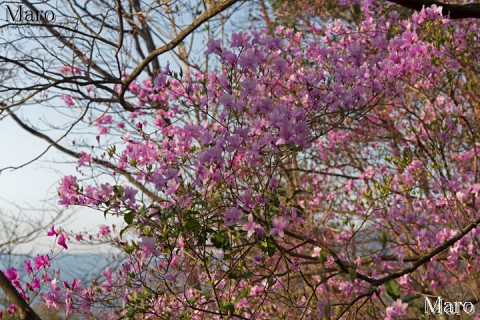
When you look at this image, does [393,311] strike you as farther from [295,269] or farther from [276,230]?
[276,230]

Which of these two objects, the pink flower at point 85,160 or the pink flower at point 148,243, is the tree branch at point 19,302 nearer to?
the pink flower at point 148,243

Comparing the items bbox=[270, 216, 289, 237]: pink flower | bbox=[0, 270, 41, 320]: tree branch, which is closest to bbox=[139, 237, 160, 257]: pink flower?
bbox=[270, 216, 289, 237]: pink flower

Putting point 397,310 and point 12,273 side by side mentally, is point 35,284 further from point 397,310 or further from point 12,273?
point 397,310

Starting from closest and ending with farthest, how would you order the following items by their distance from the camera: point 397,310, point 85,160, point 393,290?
1. point 393,290
2. point 397,310
3. point 85,160

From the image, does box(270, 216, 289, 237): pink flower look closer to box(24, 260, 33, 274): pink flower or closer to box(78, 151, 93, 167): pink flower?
box(24, 260, 33, 274): pink flower

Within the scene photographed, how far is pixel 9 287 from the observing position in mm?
2279

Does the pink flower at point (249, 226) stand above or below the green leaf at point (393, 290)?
above

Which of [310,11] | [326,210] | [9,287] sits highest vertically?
[310,11]

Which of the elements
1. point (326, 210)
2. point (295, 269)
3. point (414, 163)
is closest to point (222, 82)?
point (295, 269)

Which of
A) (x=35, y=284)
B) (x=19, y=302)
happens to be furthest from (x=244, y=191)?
(x=35, y=284)

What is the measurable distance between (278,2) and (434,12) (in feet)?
17.7

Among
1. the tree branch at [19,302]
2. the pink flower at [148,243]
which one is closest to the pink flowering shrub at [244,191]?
the pink flower at [148,243]

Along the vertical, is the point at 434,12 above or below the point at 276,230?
above

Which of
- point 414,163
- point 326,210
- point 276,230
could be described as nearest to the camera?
point 276,230
